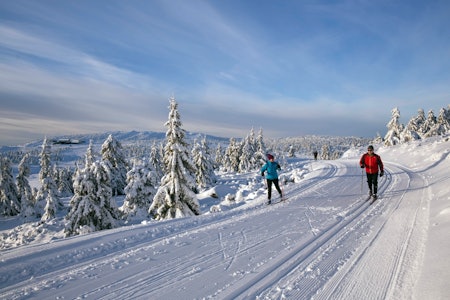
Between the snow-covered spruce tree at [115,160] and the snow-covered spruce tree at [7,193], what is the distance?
19815 millimetres

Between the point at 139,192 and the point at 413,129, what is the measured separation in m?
62.3

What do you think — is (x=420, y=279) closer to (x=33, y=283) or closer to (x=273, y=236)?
(x=273, y=236)

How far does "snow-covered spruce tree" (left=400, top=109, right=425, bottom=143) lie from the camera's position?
48950 mm

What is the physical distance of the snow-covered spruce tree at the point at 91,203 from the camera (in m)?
18.6

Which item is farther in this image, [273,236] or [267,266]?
[273,236]

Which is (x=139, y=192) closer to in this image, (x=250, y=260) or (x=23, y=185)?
(x=250, y=260)

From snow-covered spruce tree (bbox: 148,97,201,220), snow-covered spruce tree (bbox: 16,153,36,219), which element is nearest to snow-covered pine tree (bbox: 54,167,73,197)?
snow-covered spruce tree (bbox: 16,153,36,219)

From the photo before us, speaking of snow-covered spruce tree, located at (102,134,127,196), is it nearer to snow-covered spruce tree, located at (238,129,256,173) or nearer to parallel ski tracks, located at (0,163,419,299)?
snow-covered spruce tree, located at (238,129,256,173)

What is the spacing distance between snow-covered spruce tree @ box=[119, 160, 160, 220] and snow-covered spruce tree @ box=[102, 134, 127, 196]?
715 centimetres

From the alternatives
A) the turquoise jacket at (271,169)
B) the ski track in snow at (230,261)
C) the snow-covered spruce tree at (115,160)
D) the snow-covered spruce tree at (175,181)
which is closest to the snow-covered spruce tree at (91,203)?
the snow-covered spruce tree at (175,181)

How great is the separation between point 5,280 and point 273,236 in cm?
492

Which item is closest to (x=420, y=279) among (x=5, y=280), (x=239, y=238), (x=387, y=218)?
(x=239, y=238)

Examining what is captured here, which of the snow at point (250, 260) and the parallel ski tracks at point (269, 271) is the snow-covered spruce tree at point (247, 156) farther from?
Answer: the parallel ski tracks at point (269, 271)

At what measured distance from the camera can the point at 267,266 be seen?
4.25 m
